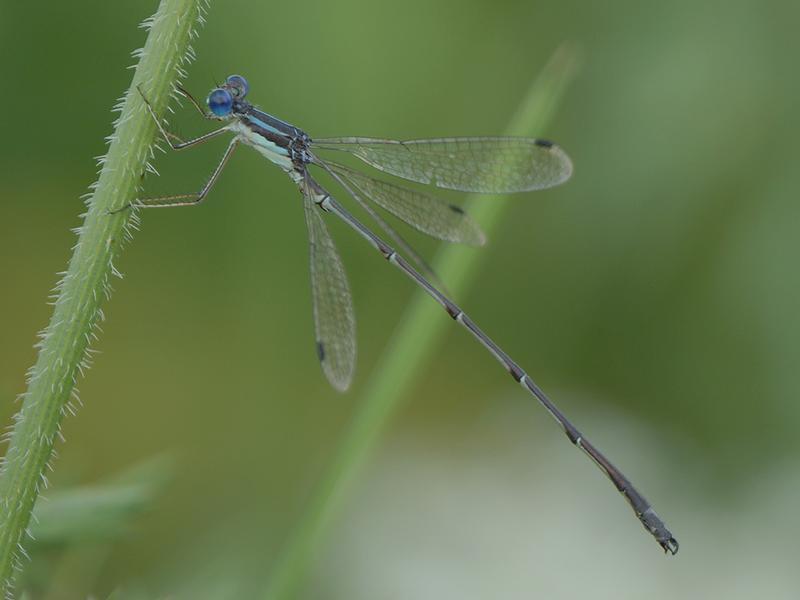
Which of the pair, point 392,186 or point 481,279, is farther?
point 481,279

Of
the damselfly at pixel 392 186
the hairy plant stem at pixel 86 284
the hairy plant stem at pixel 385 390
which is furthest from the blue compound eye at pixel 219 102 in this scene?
the hairy plant stem at pixel 86 284

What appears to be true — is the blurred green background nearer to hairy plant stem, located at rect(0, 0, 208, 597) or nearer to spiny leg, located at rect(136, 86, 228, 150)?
spiny leg, located at rect(136, 86, 228, 150)

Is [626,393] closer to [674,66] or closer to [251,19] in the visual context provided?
[674,66]

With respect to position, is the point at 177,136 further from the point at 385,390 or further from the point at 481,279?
the point at 481,279

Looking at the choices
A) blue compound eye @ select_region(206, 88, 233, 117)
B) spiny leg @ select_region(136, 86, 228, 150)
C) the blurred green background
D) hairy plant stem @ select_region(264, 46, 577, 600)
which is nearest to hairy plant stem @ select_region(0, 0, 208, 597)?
spiny leg @ select_region(136, 86, 228, 150)

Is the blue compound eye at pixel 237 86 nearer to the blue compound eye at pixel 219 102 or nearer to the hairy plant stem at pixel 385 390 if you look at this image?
the blue compound eye at pixel 219 102

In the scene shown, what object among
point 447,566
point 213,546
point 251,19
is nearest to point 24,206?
point 251,19

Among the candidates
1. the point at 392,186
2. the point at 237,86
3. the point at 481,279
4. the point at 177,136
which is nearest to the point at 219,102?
the point at 237,86
